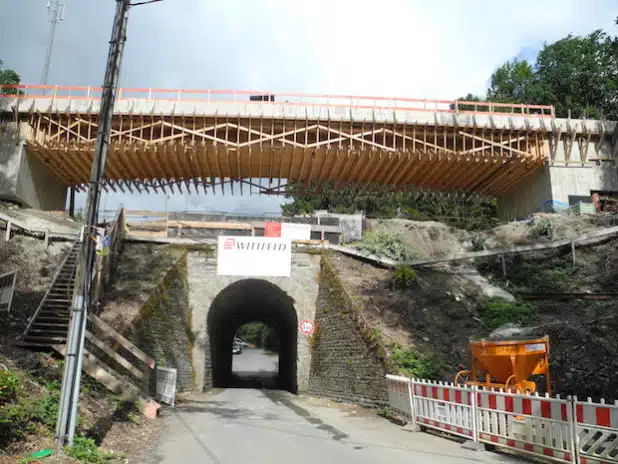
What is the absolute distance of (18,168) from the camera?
22484 mm

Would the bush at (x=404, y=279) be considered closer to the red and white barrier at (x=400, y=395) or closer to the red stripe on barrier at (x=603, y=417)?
the red and white barrier at (x=400, y=395)

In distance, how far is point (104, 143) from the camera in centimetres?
801

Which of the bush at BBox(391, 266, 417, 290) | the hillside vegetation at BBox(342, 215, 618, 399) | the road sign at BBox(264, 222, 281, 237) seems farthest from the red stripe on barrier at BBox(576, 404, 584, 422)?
the road sign at BBox(264, 222, 281, 237)

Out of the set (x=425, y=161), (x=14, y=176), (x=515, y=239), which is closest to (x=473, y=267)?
(x=515, y=239)

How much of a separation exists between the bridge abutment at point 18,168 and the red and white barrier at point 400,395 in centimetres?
1883

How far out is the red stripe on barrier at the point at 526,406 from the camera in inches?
295

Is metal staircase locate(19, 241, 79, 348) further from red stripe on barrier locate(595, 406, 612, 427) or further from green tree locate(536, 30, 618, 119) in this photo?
green tree locate(536, 30, 618, 119)

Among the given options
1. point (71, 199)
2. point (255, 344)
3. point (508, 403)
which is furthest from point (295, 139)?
point (255, 344)

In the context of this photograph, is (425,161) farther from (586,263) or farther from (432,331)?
(432,331)

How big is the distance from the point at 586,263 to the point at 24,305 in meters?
17.3

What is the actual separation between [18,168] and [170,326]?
11.1m

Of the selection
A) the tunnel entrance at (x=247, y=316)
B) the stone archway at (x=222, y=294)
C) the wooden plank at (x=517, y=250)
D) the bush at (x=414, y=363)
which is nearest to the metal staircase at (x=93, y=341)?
the stone archway at (x=222, y=294)

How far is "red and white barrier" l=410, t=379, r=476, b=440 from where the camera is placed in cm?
879

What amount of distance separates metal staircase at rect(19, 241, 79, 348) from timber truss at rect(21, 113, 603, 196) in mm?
9995
